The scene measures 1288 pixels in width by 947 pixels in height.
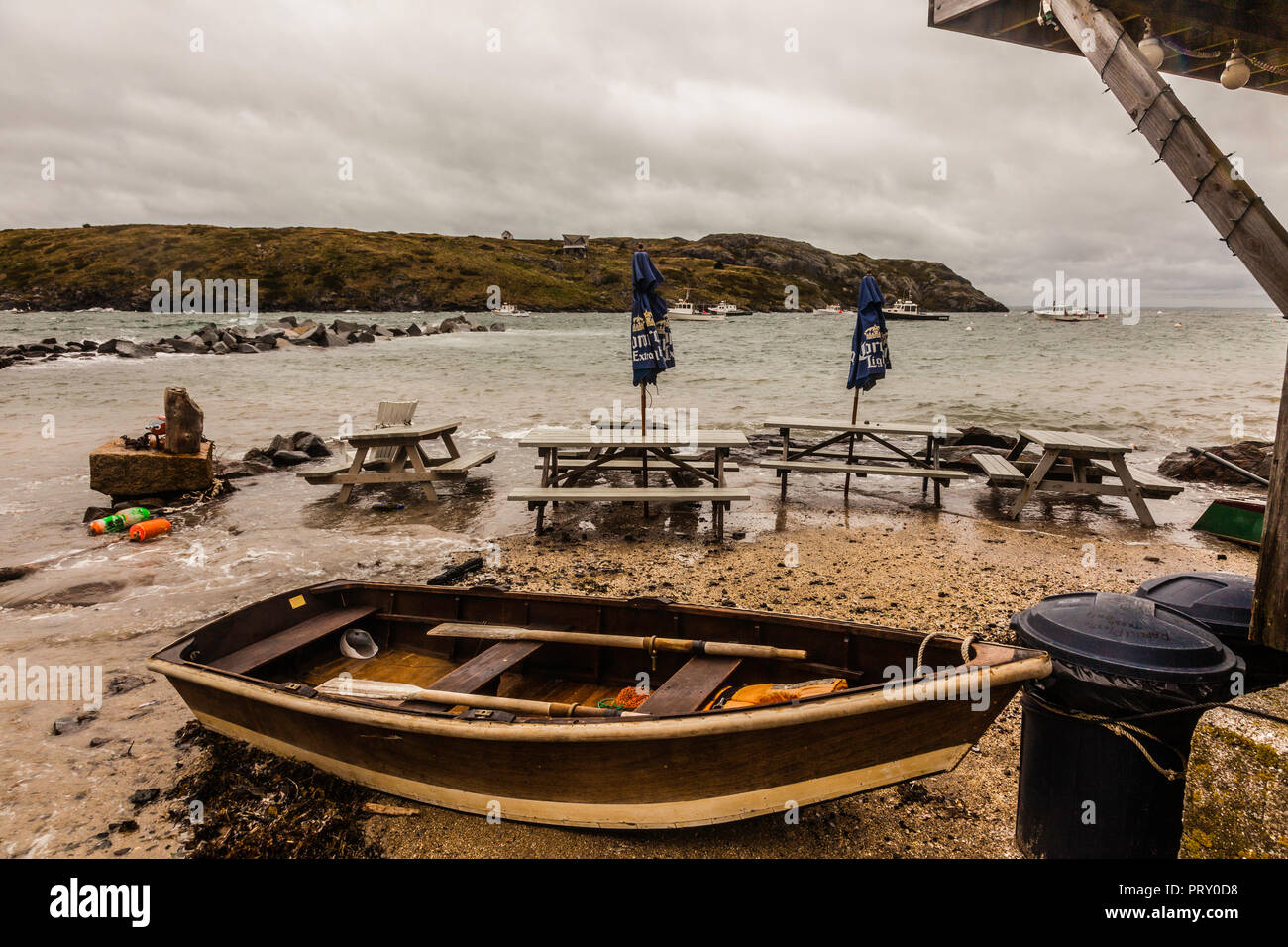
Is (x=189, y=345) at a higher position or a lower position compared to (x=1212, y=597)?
higher

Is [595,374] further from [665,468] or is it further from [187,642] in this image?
[187,642]

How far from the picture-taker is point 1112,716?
2645mm

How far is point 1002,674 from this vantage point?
279 cm

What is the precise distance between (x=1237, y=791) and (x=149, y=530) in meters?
10.6

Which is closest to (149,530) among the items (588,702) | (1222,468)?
Result: (588,702)

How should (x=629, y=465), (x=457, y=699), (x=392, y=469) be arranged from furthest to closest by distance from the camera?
(x=392, y=469) → (x=629, y=465) → (x=457, y=699)

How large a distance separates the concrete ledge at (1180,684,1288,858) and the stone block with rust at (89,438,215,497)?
1160 cm

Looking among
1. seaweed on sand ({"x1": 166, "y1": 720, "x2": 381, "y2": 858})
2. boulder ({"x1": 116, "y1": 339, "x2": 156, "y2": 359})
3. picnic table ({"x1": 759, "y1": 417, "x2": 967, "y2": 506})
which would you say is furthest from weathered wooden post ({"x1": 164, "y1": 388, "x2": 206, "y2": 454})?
boulder ({"x1": 116, "y1": 339, "x2": 156, "y2": 359})

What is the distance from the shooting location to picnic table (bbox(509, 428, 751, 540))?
334 inches

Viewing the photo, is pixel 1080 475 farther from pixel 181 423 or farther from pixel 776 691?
pixel 181 423

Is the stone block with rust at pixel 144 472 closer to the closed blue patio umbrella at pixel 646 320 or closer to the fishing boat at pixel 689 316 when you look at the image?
the closed blue patio umbrella at pixel 646 320

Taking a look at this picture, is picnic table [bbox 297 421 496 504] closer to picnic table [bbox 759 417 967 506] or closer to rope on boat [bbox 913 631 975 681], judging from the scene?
picnic table [bbox 759 417 967 506]

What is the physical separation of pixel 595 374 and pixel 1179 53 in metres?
26.8
